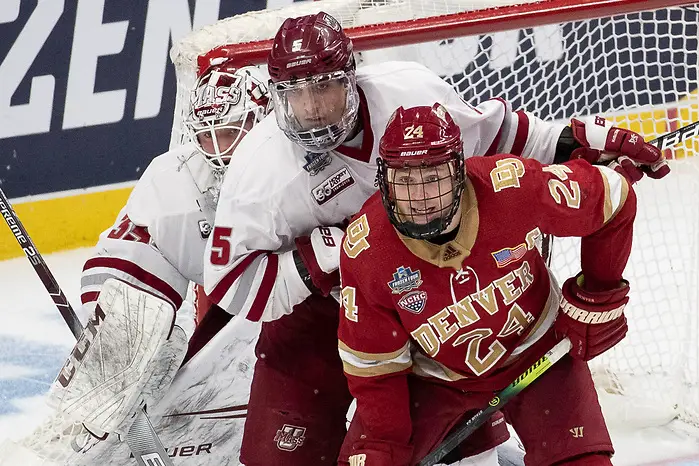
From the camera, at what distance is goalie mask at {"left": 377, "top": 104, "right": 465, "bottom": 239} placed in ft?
6.29

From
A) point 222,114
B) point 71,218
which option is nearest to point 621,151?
point 222,114

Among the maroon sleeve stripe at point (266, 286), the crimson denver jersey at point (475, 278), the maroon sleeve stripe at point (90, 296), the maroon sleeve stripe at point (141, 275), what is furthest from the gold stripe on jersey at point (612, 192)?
the maroon sleeve stripe at point (90, 296)

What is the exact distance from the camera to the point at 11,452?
3.03 meters

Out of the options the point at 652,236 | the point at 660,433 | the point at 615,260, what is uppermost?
the point at 615,260

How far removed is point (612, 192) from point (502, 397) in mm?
480

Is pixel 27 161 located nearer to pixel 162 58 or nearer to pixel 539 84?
pixel 162 58

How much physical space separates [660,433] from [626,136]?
1031 millimetres

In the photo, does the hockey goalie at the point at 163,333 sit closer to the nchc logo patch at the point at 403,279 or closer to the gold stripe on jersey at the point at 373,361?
the gold stripe on jersey at the point at 373,361

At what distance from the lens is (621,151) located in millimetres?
2338

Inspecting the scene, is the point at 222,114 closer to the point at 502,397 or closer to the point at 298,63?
the point at 298,63

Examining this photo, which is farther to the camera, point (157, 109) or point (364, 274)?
point (157, 109)

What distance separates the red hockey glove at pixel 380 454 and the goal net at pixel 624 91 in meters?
1.06

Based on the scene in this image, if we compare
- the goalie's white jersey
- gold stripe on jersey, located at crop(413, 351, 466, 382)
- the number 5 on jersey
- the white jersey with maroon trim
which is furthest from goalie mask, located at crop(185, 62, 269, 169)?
gold stripe on jersey, located at crop(413, 351, 466, 382)

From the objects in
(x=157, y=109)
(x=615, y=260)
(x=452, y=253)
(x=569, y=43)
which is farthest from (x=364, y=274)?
(x=157, y=109)
